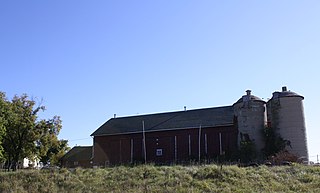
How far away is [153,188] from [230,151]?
2620 cm

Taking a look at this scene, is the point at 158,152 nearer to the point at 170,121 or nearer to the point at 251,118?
the point at 170,121

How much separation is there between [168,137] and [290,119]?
52.3 feet

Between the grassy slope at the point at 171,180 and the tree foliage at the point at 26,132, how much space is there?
1580 cm

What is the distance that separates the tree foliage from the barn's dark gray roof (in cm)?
1182

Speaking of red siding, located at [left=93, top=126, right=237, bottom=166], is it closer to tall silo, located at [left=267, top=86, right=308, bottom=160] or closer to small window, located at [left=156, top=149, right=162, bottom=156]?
small window, located at [left=156, top=149, right=162, bottom=156]

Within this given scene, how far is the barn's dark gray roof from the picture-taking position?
5114 cm

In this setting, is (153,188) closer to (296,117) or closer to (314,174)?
(314,174)

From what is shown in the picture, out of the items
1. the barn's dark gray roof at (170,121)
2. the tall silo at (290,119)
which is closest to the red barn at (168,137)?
the barn's dark gray roof at (170,121)

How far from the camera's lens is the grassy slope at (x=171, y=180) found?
2202cm

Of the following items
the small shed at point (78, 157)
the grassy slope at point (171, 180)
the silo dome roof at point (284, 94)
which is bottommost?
the grassy slope at point (171, 180)

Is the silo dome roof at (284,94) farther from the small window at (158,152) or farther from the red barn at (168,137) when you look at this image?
the small window at (158,152)

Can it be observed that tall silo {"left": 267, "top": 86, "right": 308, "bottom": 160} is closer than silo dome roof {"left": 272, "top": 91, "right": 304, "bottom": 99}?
Yes

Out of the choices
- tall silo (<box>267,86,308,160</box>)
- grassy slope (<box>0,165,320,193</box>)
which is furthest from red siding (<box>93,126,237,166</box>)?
grassy slope (<box>0,165,320,193</box>)

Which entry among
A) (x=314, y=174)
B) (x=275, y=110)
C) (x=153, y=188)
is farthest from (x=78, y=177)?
(x=275, y=110)
